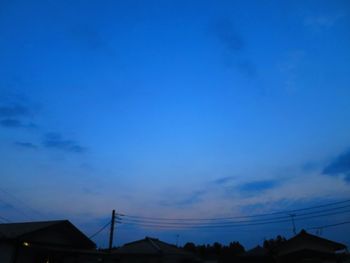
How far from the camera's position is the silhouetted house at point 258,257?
177 feet

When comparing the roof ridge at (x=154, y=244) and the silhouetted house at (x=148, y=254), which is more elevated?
the roof ridge at (x=154, y=244)

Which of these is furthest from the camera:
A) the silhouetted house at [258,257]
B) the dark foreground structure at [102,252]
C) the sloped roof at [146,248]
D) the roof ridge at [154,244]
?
the silhouetted house at [258,257]

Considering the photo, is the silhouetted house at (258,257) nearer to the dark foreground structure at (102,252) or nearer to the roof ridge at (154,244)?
the dark foreground structure at (102,252)

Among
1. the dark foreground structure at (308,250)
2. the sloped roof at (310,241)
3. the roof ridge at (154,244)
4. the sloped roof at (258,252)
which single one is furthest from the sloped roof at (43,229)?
the sloped roof at (258,252)

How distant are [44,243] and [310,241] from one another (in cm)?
3567

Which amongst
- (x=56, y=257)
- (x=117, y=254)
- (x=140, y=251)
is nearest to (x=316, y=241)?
(x=140, y=251)

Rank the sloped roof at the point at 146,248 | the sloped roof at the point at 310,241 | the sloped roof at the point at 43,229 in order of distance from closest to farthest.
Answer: the sloped roof at the point at 43,229 < the sloped roof at the point at 146,248 < the sloped roof at the point at 310,241

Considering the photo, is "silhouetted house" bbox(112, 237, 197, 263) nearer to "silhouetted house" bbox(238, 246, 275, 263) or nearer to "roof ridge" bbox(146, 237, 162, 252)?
"roof ridge" bbox(146, 237, 162, 252)

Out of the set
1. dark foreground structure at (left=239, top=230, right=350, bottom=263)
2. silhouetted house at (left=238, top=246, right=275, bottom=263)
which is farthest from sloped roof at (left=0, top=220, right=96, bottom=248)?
silhouetted house at (left=238, top=246, right=275, bottom=263)

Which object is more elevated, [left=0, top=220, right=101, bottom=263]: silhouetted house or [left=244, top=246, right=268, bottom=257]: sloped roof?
[left=244, top=246, right=268, bottom=257]: sloped roof

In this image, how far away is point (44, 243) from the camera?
1089 inches

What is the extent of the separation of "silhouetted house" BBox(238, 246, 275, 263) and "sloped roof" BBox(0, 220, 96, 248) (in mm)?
32220

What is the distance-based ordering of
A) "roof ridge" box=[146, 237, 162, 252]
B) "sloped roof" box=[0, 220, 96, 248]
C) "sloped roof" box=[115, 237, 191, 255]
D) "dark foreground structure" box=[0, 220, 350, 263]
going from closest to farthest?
1. "sloped roof" box=[0, 220, 96, 248]
2. "dark foreground structure" box=[0, 220, 350, 263]
3. "sloped roof" box=[115, 237, 191, 255]
4. "roof ridge" box=[146, 237, 162, 252]

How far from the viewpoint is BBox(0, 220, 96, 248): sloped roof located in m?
25.3
